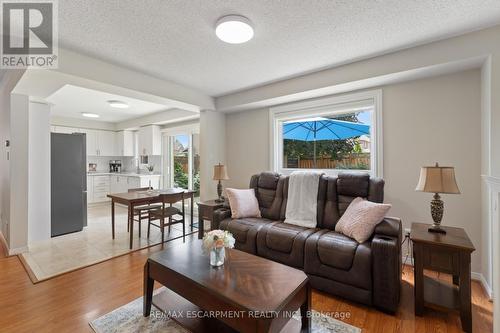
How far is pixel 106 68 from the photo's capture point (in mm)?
2721

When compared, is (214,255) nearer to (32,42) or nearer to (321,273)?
(321,273)

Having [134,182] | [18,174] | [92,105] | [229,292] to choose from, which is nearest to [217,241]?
[229,292]

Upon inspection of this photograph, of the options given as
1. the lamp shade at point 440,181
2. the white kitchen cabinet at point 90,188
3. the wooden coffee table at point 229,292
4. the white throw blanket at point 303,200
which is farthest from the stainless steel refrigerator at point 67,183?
the lamp shade at point 440,181

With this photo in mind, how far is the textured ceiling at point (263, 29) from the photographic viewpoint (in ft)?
5.76

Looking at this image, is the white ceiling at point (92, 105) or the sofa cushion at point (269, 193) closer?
the sofa cushion at point (269, 193)

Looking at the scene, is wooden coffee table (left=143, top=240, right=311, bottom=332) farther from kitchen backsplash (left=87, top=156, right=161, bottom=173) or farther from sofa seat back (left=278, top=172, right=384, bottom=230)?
kitchen backsplash (left=87, top=156, right=161, bottom=173)

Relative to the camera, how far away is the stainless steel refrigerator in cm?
384

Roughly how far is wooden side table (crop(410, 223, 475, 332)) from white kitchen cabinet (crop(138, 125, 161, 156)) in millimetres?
5762

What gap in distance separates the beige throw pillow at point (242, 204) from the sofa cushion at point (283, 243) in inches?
18.7

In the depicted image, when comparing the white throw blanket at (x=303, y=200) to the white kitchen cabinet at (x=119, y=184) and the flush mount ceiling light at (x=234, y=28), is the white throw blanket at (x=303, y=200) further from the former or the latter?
the white kitchen cabinet at (x=119, y=184)

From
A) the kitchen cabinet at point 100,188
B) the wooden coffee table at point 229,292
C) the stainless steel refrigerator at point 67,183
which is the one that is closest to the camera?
the wooden coffee table at point 229,292

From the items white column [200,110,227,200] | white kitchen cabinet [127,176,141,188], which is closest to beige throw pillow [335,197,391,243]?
white column [200,110,227,200]

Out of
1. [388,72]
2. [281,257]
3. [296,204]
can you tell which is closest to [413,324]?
[281,257]

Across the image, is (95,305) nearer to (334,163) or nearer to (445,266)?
(445,266)
